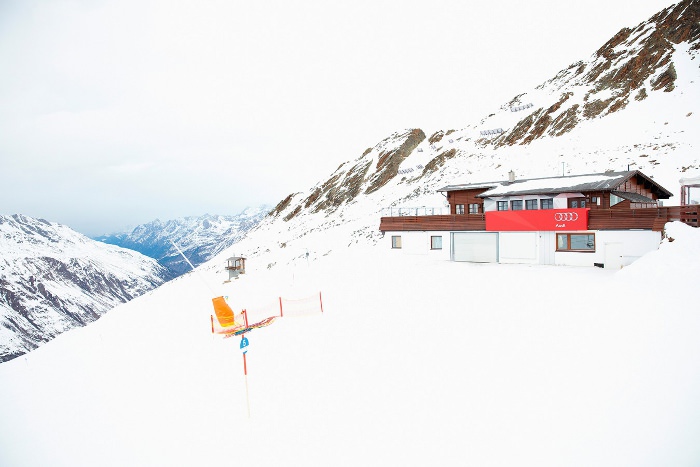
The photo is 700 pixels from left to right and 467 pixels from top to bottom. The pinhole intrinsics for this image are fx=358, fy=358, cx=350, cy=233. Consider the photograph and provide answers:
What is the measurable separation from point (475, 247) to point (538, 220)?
500cm

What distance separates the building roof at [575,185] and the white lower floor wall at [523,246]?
2855mm

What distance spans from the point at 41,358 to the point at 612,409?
24073 millimetres

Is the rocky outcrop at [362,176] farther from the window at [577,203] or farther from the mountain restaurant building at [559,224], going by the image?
the window at [577,203]

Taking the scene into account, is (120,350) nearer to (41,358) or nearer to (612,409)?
(41,358)

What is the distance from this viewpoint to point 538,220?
24.0m

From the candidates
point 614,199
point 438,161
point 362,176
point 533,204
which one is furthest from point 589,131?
point 362,176

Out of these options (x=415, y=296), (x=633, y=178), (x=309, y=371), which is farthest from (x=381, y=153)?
(x=309, y=371)

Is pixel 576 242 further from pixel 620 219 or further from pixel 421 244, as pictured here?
pixel 421 244

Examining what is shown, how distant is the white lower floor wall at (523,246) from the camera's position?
2108 cm

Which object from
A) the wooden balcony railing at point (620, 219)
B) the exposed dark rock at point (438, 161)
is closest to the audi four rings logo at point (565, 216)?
the wooden balcony railing at point (620, 219)

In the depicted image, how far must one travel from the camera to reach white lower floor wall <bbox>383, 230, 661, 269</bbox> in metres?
21.1

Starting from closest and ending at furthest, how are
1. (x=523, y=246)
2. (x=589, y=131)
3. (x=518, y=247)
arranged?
1. (x=523, y=246)
2. (x=518, y=247)
3. (x=589, y=131)

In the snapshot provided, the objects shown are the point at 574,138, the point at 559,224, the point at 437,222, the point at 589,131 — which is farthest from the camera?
the point at 574,138

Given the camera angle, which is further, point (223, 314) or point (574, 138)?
point (574, 138)
